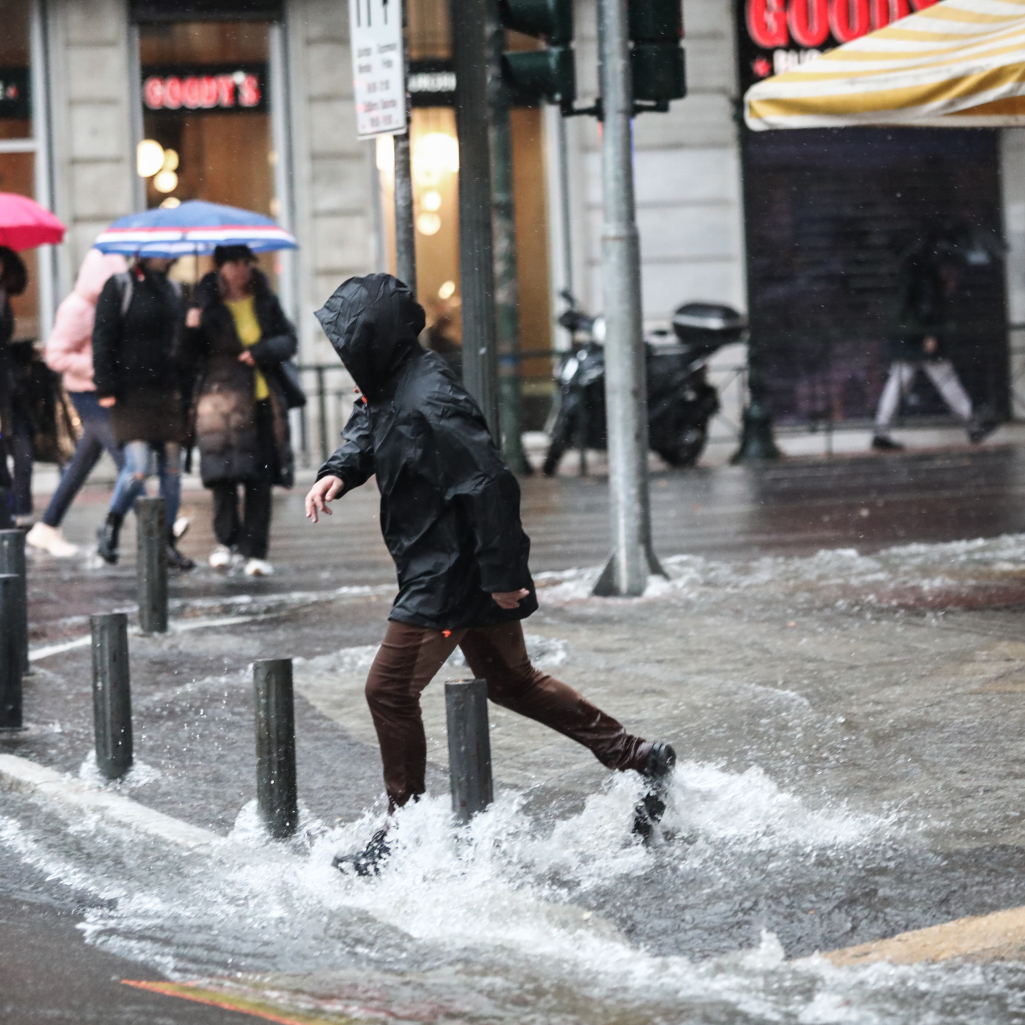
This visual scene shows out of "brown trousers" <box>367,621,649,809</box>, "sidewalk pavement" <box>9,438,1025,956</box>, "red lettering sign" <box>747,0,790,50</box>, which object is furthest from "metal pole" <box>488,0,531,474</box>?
"brown trousers" <box>367,621,649,809</box>

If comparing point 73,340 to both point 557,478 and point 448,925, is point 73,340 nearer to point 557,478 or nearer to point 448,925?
point 557,478

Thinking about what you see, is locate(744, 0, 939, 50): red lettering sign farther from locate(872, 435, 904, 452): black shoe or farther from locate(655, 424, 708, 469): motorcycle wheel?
locate(655, 424, 708, 469): motorcycle wheel

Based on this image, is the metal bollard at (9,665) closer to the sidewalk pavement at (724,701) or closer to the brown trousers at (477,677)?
the sidewalk pavement at (724,701)

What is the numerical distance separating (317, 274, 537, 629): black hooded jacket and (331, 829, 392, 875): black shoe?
23.6 inches

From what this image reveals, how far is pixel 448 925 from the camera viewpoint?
4492 mm

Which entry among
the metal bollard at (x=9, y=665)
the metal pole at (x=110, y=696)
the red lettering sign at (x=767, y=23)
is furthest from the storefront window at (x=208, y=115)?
the metal pole at (x=110, y=696)

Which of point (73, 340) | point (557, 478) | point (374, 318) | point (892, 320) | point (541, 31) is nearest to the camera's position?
point (374, 318)

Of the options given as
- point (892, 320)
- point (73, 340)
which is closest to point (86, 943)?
point (73, 340)

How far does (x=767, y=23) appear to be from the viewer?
810 inches

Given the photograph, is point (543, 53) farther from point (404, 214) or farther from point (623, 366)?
point (404, 214)

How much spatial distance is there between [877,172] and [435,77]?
515cm

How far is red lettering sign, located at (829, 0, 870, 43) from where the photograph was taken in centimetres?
2067

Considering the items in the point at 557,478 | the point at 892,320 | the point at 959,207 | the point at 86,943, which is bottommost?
→ the point at 86,943

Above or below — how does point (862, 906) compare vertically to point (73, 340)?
below
